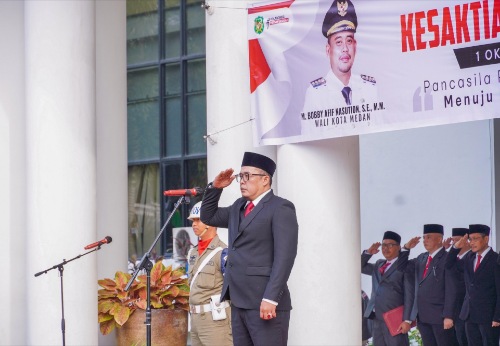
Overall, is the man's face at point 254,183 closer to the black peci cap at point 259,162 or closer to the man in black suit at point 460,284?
the black peci cap at point 259,162

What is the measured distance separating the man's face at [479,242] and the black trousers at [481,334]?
90 cm

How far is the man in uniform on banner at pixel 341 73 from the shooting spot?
8781mm

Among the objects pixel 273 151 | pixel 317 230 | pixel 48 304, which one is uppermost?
pixel 273 151

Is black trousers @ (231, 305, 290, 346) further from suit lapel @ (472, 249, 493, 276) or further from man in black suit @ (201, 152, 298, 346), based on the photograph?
suit lapel @ (472, 249, 493, 276)

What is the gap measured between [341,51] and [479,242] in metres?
4.52

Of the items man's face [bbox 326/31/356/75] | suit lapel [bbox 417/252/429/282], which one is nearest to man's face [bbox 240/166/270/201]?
man's face [bbox 326/31/356/75]

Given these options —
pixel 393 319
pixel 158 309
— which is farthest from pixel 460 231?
pixel 158 309

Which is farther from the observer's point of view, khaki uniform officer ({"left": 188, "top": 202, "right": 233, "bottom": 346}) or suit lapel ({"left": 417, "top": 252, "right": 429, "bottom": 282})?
suit lapel ({"left": 417, "top": 252, "right": 429, "bottom": 282})

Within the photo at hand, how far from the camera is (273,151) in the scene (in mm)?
9898

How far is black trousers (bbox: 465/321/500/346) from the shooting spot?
41.5 feet

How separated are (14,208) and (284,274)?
520 cm

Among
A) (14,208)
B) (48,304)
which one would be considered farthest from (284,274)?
(14,208)

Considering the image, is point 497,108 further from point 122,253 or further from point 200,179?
point 200,179

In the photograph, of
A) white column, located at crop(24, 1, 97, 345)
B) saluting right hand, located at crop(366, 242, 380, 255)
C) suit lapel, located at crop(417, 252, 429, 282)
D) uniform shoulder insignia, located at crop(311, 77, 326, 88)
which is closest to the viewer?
uniform shoulder insignia, located at crop(311, 77, 326, 88)
